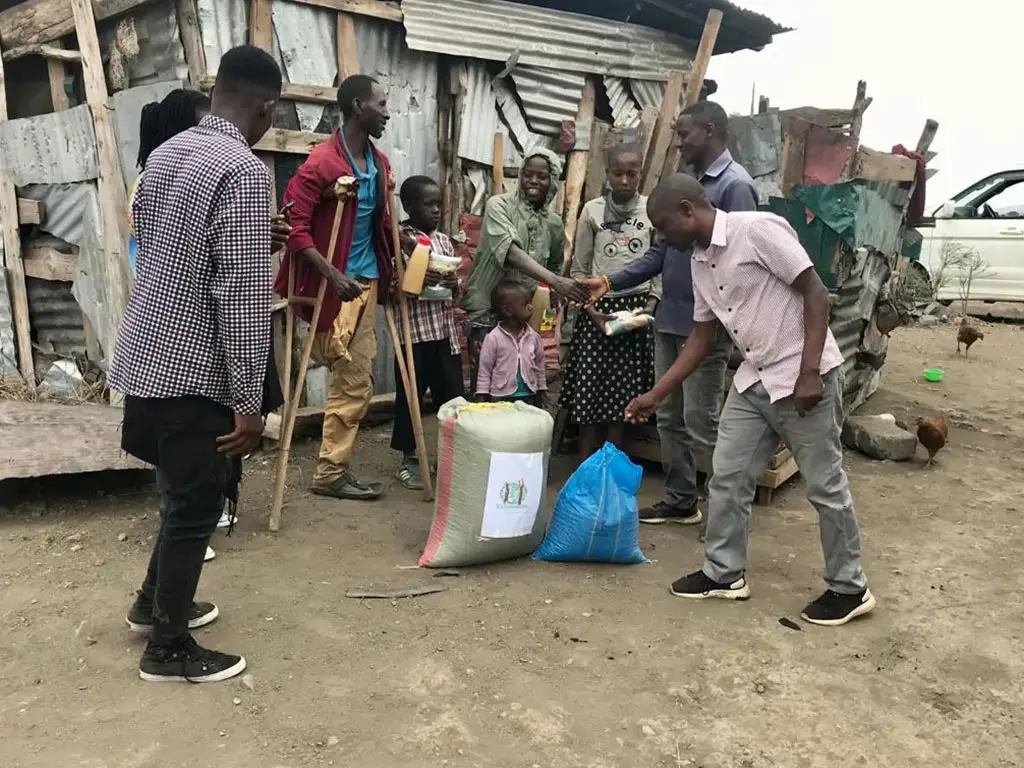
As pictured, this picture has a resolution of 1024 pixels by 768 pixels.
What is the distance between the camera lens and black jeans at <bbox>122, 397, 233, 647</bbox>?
8.18 feet

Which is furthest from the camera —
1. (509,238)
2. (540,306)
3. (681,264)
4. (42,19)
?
(42,19)

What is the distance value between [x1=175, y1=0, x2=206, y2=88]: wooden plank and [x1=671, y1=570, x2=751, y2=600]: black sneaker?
3858mm

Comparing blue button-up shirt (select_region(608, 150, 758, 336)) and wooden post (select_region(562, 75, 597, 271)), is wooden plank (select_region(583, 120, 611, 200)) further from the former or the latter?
blue button-up shirt (select_region(608, 150, 758, 336))

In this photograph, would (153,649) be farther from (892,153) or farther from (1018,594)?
(892,153)

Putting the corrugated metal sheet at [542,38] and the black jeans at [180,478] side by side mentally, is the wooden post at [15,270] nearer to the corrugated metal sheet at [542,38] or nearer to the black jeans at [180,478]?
the corrugated metal sheet at [542,38]

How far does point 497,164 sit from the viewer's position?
6.13 meters

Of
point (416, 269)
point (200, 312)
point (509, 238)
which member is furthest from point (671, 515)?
point (200, 312)

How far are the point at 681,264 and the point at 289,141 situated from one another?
265 centimetres

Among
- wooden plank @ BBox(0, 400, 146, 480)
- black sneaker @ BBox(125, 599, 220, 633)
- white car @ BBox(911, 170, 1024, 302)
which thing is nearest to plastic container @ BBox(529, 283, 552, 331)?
wooden plank @ BBox(0, 400, 146, 480)

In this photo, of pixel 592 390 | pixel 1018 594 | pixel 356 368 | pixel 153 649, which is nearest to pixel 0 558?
pixel 153 649

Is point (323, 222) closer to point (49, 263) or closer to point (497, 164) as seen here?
point (497, 164)

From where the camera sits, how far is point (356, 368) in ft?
14.4

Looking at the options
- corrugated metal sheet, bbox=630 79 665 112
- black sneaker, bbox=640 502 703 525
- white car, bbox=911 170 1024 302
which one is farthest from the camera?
white car, bbox=911 170 1024 302

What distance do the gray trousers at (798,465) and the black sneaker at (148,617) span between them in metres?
1.94
